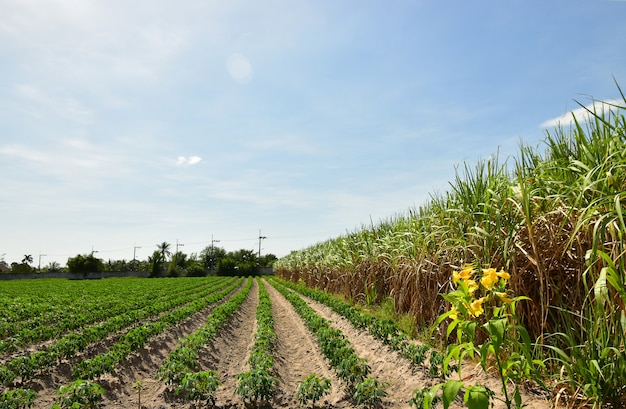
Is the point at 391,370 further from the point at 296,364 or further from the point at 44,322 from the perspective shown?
the point at 44,322

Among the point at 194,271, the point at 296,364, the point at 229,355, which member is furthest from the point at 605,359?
the point at 194,271

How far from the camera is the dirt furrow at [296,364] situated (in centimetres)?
561

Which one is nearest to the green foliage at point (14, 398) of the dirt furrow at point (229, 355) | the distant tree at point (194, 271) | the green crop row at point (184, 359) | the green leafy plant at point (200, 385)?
the green crop row at point (184, 359)

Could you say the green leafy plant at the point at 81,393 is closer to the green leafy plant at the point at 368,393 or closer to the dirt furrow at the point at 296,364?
the dirt furrow at the point at 296,364

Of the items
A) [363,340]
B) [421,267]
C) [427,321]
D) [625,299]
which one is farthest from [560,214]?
[363,340]

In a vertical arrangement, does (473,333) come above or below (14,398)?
above

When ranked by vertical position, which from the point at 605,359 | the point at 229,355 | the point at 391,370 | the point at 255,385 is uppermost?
the point at 605,359

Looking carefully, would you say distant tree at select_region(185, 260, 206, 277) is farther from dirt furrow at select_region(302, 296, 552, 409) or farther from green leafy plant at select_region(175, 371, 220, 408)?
green leafy plant at select_region(175, 371, 220, 408)

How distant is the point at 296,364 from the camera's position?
8.02 m

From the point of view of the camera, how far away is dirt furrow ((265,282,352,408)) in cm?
561

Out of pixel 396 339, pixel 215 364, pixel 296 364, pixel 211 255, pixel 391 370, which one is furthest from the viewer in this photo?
pixel 211 255

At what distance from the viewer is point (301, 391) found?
5.03 m

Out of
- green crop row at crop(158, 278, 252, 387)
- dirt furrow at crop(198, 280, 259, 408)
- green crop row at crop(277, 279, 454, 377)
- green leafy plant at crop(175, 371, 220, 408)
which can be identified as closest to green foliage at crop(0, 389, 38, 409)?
green crop row at crop(158, 278, 252, 387)

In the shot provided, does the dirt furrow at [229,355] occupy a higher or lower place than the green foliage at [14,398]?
lower
